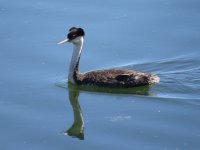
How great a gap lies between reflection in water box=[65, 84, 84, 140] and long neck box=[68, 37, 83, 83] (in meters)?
0.21

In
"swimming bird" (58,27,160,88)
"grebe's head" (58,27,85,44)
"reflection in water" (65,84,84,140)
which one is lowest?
"reflection in water" (65,84,84,140)

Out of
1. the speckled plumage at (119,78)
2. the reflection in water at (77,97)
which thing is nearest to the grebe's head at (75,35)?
the speckled plumage at (119,78)

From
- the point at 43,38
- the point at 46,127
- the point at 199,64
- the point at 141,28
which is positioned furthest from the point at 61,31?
the point at 46,127

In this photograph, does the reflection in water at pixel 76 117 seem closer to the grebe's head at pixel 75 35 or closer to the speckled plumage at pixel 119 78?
the speckled plumage at pixel 119 78

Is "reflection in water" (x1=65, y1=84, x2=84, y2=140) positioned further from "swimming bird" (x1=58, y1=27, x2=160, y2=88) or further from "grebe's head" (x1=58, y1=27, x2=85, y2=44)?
"grebe's head" (x1=58, y1=27, x2=85, y2=44)

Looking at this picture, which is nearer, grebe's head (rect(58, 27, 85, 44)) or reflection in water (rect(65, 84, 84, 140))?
reflection in water (rect(65, 84, 84, 140))

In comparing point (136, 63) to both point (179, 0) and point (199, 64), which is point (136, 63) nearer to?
point (199, 64)

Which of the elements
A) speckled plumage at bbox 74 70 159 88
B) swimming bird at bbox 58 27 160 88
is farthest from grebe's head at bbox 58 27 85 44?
speckled plumage at bbox 74 70 159 88

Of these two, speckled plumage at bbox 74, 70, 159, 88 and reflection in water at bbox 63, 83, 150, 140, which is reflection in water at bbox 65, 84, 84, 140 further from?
speckled plumage at bbox 74, 70, 159, 88

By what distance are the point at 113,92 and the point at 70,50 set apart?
2.24m

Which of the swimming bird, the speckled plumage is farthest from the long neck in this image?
the speckled plumage

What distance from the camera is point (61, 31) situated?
18062mm

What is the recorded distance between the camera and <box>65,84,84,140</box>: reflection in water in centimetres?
1352

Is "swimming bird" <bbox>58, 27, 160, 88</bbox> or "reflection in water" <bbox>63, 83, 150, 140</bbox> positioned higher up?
"swimming bird" <bbox>58, 27, 160, 88</bbox>
